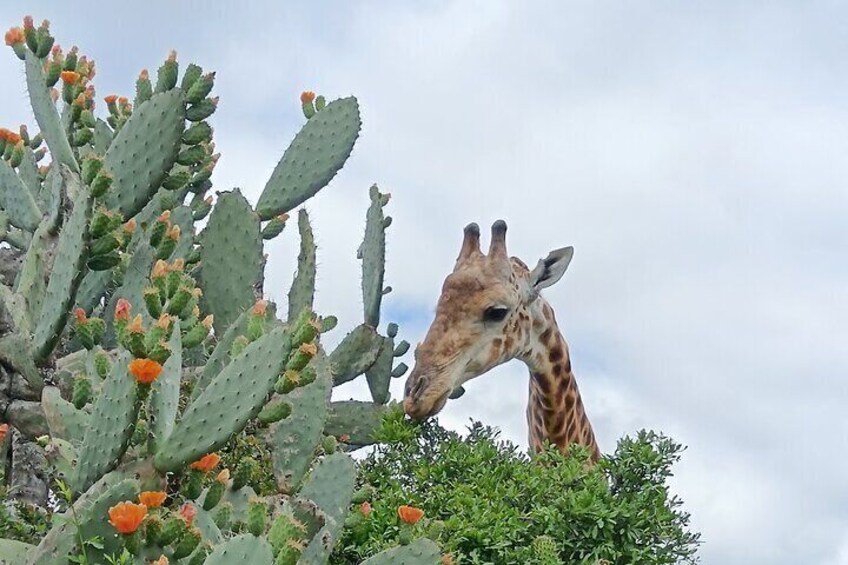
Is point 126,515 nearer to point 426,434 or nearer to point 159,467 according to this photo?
point 159,467

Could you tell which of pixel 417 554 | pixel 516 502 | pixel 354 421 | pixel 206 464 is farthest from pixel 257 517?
pixel 354 421

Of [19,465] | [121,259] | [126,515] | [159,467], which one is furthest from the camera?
[19,465]

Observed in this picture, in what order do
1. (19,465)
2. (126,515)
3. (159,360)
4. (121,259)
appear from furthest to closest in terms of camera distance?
(19,465), (121,259), (159,360), (126,515)

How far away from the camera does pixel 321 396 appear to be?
201 inches

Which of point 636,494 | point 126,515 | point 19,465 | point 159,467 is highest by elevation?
point 636,494

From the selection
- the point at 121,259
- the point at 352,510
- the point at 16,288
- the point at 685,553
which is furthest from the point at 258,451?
the point at 685,553

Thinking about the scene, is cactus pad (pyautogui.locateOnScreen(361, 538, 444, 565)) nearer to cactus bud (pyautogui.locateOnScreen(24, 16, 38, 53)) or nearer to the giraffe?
the giraffe

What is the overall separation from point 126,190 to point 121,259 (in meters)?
0.35

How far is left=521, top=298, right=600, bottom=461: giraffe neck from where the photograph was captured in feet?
22.8

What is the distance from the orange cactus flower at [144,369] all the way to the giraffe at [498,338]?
→ 7.59 ft

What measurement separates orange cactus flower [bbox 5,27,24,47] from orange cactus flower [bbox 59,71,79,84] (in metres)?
0.64

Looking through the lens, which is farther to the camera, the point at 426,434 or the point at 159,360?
the point at 426,434

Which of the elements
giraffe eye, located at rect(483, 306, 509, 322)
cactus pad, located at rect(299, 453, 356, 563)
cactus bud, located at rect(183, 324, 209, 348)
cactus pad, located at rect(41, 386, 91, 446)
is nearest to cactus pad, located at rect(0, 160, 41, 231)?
cactus pad, located at rect(41, 386, 91, 446)

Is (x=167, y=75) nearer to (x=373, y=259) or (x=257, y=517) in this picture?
(x=373, y=259)
